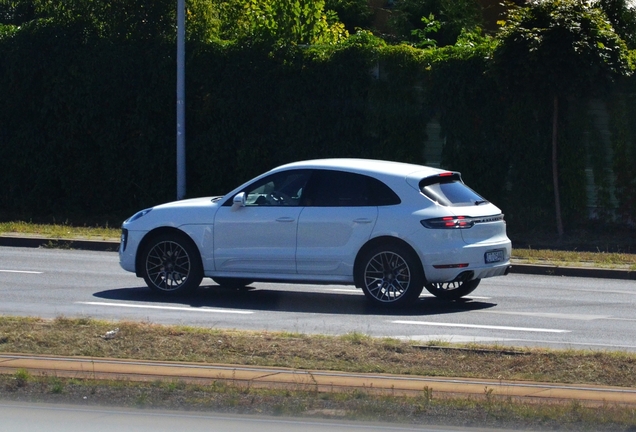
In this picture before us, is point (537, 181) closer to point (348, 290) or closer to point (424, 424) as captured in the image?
point (348, 290)

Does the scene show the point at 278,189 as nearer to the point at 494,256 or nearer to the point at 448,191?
the point at 448,191

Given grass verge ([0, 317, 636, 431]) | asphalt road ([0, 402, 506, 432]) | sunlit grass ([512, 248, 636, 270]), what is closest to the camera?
asphalt road ([0, 402, 506, 432])

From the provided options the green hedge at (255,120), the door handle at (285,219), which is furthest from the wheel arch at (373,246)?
the green hedge at (255,120)

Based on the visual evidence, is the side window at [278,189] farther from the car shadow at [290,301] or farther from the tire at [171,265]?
the car shadow at [290,301]

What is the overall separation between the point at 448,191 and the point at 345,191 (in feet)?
3.80

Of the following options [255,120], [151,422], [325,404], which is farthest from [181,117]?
[151,422]

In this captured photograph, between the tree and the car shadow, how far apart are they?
6849 mm

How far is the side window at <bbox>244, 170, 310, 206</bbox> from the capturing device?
11.5 meters

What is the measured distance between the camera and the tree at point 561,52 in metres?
17.4

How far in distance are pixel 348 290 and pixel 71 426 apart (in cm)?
718

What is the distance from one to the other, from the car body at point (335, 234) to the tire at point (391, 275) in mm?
11

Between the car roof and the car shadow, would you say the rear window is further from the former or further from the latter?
the car shadow

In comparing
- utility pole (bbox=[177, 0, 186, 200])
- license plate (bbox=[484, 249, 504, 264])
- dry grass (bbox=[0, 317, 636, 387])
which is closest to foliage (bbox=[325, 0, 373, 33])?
utility pole (bbox=[177, 0, 186, 200])

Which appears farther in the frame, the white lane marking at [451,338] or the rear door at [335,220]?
the rear door at [335,220]
